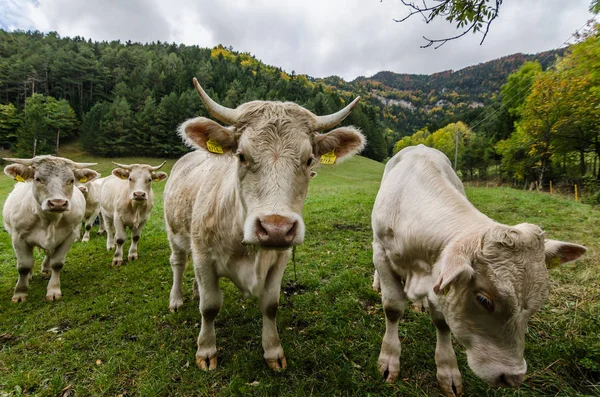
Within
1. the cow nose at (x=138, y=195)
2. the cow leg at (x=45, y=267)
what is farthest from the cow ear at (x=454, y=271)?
the cow leg at (x=45, y=267)

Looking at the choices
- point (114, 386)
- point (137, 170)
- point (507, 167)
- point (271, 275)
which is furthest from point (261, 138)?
point (507, 167)

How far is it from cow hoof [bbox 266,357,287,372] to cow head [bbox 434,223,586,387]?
1.99m

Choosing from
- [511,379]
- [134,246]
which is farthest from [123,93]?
[511,379]

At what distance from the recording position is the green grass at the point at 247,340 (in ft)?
9.68

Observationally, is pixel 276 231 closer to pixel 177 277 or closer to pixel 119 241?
pixel 177 277

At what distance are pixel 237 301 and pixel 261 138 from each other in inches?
135

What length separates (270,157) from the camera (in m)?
2.37

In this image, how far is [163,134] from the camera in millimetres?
54969

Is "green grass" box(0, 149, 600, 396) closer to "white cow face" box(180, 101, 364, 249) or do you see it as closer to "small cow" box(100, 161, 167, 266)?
"small cow" box(100, 161, 167, 266)

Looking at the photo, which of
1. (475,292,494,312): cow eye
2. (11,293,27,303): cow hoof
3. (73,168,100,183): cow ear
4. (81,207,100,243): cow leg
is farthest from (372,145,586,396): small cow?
(81,207,100,243): cow leg

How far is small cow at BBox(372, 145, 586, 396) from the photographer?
6.24ft

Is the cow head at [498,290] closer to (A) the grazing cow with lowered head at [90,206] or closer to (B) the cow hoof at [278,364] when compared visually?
(B) the cow hoof at [278,364]

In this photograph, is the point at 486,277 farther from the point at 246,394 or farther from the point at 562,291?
the point at 562,291

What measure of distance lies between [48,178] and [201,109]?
64.7 m
